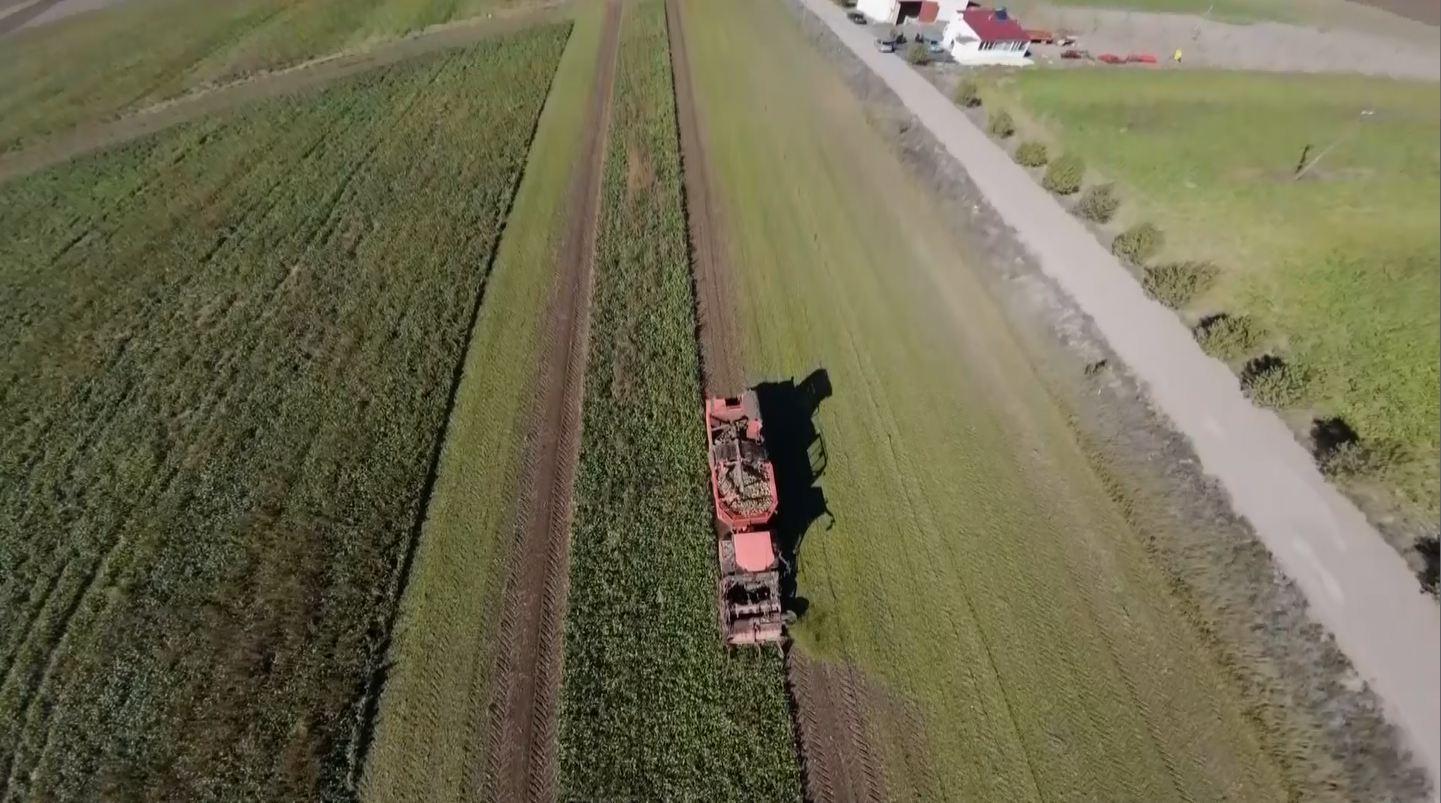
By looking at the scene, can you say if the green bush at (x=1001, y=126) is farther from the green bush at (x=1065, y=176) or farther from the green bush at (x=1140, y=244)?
the green bush at (x=1140, y=244)

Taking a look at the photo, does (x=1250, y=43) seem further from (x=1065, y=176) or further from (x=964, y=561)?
(x=964, y=561)

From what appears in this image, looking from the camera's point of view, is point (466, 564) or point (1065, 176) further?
point (1065, 176)

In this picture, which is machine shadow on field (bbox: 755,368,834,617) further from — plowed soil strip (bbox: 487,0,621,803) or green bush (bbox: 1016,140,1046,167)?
green bush (bbox: 1016,140,1046,167)

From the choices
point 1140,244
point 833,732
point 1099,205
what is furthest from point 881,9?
point 833,732

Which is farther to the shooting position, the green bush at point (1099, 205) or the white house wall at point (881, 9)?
the white house wall at point (881, 9)

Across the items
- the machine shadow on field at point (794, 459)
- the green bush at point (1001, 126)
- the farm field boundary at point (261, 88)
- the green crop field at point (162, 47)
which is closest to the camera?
the machine shadow on field at point (794, 459)

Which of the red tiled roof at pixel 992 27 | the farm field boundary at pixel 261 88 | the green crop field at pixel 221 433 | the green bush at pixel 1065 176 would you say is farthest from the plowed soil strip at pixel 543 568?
the red tiled roof at pixel 992 27

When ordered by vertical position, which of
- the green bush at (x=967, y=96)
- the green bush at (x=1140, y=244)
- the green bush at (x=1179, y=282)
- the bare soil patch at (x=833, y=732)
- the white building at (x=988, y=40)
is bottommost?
the bare soil patch at (x=833, y=732)
